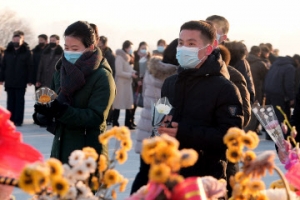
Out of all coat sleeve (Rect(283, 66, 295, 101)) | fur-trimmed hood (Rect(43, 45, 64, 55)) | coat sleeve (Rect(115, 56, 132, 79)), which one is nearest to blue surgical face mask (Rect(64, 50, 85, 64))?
coat sleeve (Rect(283, 66, 295, 101))

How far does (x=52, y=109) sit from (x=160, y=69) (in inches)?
137

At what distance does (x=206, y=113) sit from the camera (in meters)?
4.27

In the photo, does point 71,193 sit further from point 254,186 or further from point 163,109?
point 163,109

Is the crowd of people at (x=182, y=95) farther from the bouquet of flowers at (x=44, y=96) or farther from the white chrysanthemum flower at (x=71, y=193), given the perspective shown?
the white chrysanthemum flower at (x=71, y=193)

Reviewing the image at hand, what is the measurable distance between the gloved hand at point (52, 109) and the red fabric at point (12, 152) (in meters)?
2.36

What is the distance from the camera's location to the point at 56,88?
5398 millimetres

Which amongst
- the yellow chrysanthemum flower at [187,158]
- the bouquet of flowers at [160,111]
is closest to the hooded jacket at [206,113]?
the bouquet of flowers at [160,111]

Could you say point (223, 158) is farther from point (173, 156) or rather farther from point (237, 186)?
point (173, 156)

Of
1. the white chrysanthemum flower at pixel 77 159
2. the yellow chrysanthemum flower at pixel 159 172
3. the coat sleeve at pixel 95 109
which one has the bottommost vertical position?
the coat sleeve at pixel 95 109

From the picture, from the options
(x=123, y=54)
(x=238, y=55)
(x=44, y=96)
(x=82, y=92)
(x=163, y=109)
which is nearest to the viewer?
(x=163, y=109)

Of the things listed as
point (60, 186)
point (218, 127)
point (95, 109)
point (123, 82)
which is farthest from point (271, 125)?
point (123, 82)

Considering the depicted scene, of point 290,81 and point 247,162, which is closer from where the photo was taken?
point 247,162

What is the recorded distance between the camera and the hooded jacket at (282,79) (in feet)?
44.3

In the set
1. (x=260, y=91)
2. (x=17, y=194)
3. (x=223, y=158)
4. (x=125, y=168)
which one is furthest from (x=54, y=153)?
(x=260, y=91)
